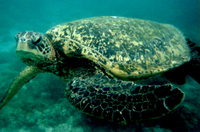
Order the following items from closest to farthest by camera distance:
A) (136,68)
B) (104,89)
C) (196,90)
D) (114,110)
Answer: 1. (114,110)
2. (104,89)
3. (136,68)
4. (196,90)

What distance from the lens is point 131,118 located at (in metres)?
1.20

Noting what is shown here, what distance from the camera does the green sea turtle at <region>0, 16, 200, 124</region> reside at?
1.28 m

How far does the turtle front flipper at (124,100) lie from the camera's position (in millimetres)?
1163

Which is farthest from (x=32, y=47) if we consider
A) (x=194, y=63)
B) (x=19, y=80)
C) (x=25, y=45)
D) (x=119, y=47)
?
(x=194, y=63)

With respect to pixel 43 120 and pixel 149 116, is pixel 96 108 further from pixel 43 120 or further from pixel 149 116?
pixel 43 120

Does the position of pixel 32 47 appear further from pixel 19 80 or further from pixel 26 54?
pixel 19 80

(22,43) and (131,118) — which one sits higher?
(22,43)

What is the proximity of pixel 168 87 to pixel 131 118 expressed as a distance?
519 millimetres

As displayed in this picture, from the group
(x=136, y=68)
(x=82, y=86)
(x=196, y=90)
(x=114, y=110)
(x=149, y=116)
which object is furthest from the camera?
(x=196, y=90)

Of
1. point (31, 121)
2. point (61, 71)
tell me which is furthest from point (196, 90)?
point (31, 121)

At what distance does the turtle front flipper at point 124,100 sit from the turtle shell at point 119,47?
1.97ft

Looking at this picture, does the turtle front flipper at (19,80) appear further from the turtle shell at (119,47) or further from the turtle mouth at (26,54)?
the turtle shell at (119,47)

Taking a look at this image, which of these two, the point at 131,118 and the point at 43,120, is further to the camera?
the point at 43,120

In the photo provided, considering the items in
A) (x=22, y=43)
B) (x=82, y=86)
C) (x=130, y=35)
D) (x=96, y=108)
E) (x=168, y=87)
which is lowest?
(x=96, y=108)
